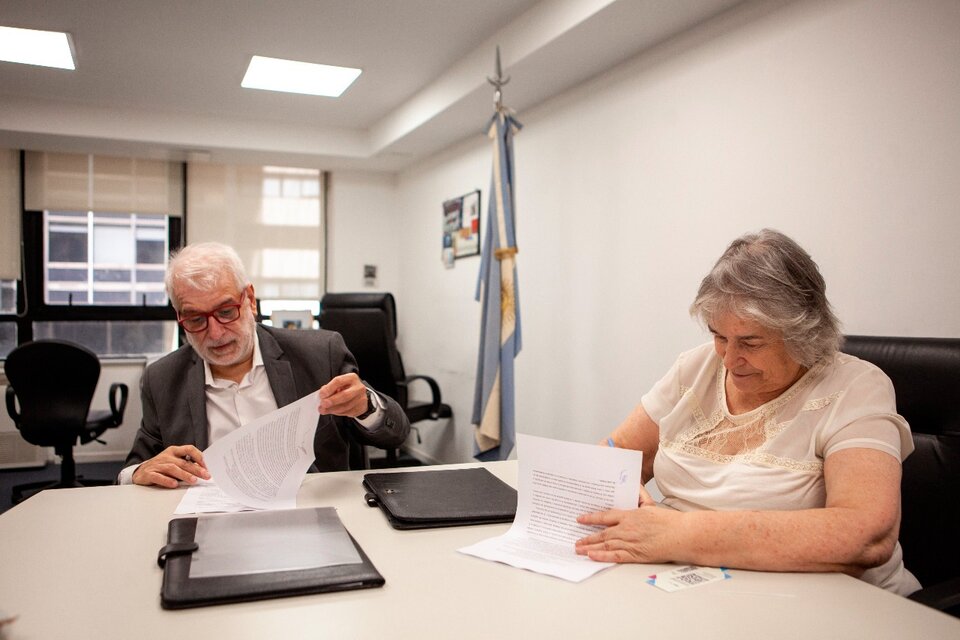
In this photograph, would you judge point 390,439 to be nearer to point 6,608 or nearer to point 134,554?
point 134,554

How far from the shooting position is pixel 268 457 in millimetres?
1413

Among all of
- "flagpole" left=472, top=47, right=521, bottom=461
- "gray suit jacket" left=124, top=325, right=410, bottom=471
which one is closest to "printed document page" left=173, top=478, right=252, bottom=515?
"gray suit jacket" left=124, top=325, right=410, bottom=471

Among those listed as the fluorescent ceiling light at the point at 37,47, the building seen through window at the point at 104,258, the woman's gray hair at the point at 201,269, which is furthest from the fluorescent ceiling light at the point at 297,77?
the woman's gray hair at the point at 201,269

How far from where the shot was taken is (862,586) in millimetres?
1040

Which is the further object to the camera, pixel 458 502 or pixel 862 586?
pixel 458 502

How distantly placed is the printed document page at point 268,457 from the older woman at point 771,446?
607mm

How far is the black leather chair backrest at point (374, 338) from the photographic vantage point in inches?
158

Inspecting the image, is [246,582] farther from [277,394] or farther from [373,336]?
[373,336]

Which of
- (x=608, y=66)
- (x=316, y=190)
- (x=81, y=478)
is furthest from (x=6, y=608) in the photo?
(x=316, y=190)

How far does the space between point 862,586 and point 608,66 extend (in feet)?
8.93

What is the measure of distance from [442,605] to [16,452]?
5.27 metres

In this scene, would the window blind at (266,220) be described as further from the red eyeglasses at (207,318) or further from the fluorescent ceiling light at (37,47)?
the red eyeglasses at (207,318)

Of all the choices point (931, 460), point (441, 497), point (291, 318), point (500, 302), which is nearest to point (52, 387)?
point (291, 318)

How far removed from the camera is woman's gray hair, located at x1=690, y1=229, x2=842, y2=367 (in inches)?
51.0
